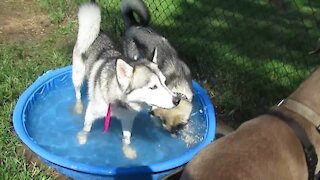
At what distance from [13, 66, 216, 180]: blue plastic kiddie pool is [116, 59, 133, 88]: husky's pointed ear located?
2.48ft

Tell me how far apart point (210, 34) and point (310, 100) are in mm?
3109

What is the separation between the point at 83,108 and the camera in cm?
469

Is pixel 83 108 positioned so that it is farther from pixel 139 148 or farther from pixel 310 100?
pixel 310 100

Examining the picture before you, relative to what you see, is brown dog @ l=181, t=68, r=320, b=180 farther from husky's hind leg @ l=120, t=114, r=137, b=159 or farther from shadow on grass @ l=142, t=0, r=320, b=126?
shadow on grass @ l=142, t=0, r=320, b=126

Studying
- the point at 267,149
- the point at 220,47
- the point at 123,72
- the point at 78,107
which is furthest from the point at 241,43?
the point at 267,149

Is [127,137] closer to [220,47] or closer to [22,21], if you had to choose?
[220,47]

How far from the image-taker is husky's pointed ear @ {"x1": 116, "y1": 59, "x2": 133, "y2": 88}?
135 inches

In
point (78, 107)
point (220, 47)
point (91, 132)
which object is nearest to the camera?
point (91, 132)

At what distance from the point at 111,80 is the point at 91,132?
2.67 feet

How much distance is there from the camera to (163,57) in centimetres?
428

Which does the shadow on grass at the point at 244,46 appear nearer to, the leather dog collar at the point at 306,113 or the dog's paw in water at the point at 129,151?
the dog's paw in water at the point at 129,151

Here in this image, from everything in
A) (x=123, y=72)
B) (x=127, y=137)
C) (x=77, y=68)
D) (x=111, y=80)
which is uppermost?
(x=123, y=72)

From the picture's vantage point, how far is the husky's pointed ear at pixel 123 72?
3419mm

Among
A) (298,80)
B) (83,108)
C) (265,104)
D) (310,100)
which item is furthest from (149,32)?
(310,100)
